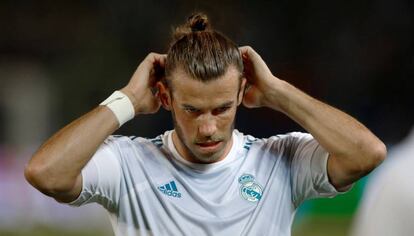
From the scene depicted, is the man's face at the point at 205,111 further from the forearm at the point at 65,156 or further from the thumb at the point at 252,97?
the forearm at the point at 65,156

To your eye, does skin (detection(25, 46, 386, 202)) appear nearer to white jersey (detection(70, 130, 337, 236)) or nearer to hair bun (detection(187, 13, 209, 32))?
white jersey (detection(70, 130, 337, 236))

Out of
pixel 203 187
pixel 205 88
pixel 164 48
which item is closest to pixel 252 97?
pixel 205 88

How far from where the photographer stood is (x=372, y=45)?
1036 centimetres

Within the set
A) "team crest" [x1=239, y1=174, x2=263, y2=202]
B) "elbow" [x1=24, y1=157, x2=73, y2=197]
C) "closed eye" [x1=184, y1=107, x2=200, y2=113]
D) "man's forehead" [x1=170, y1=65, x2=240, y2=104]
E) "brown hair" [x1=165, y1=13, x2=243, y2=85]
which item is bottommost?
"team crest" [x1=239, y1=174, x2=263, y2=202]

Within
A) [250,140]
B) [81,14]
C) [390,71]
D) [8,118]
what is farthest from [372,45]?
[250,140]

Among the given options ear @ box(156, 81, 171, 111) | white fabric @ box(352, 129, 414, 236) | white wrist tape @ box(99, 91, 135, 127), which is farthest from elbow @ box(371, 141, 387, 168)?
white fabric @ box(352, 129, 414, 236)

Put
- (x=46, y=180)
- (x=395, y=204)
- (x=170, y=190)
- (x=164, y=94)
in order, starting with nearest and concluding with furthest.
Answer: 1. (x=395, y=204)
2. (x=46, y=180)
3. (x=170, y=190)
4. (x=164, y=94)

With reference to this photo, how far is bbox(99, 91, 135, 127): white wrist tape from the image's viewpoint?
3.42 metres

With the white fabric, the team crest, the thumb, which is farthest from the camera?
the thumb

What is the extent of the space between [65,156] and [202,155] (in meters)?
0.54

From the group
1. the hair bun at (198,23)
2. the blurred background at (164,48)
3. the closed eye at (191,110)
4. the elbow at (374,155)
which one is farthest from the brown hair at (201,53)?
the blurred background at (164,48)

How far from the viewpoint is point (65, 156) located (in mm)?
3236

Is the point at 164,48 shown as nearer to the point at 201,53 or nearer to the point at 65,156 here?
the point at 201,53

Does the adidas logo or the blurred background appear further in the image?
the blurred background
